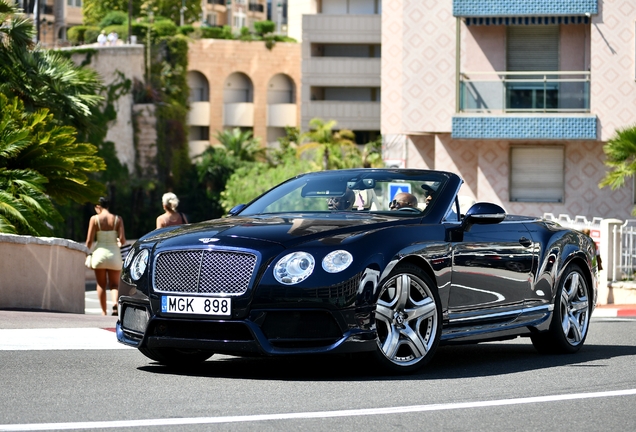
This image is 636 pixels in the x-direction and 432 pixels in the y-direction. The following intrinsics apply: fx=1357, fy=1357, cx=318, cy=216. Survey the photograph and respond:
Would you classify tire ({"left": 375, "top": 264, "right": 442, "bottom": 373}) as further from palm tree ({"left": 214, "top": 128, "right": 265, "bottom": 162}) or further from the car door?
palm tree ({"left": 214, "top": 128, "right": 265, "bottom": 162})

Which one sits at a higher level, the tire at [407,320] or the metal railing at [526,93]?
the metal railing at [526,93]

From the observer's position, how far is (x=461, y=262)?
9.88 m

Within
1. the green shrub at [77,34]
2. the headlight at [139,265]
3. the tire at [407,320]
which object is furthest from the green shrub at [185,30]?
the tire at [407,320]

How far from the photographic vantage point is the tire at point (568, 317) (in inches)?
439

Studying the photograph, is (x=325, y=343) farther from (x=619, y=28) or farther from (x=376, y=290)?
(x=619, y=28)

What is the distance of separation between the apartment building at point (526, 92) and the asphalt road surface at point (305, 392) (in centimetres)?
2462

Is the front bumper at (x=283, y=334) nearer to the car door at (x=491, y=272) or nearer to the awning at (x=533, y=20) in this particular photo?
the car door at (x=491, y=272)

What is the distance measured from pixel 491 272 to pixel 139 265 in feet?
8.93

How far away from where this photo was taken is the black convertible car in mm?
8695

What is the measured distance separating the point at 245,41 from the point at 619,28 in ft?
220

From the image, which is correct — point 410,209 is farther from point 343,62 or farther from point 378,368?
point 343,62

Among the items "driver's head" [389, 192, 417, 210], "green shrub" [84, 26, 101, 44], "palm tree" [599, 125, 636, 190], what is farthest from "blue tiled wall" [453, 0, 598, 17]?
"green shrub" [84, 26, 101, 44]

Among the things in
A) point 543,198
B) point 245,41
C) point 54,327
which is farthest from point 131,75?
point 54,327

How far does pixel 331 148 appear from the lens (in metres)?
76.7
